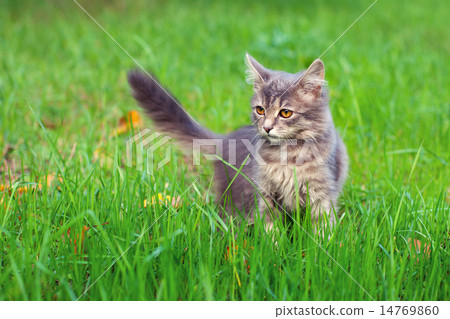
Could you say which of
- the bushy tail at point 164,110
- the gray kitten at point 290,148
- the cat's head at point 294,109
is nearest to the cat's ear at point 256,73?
the gray kitten at point 290,148

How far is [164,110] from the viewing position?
3230 mm

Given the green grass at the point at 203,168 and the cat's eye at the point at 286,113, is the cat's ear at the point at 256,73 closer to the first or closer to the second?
the cat's eye at the point at 286,113

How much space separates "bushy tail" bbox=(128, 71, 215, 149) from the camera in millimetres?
3129

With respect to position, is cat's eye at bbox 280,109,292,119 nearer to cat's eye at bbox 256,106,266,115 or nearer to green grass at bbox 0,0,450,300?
cat's eye at bbox 256,106,266,115

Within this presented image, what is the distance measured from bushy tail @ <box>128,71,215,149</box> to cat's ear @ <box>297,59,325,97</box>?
854 mm

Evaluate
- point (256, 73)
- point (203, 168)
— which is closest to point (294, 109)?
point (256, 73)

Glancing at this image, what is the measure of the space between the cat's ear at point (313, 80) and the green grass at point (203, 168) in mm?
742

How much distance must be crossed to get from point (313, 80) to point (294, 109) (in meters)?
0.20

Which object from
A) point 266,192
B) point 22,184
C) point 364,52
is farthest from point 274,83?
point 364,52

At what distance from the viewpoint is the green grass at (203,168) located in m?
2.23

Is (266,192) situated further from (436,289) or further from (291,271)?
(436,289)

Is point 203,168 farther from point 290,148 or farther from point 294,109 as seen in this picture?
point 294,109

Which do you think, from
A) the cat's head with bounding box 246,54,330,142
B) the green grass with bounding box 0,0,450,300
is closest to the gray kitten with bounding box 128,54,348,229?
the cat's head with bounding box 246,54,330,142

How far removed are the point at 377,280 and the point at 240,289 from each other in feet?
2.20
